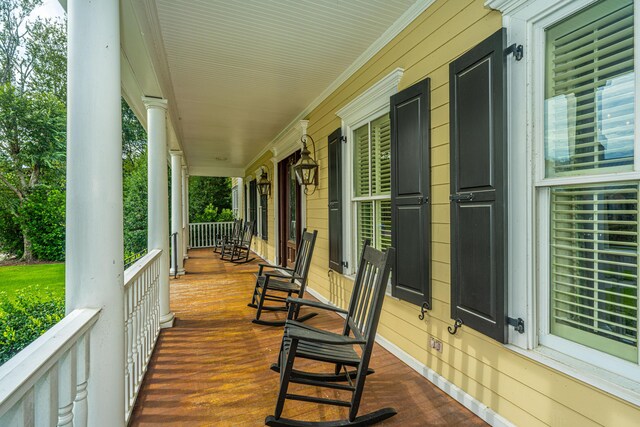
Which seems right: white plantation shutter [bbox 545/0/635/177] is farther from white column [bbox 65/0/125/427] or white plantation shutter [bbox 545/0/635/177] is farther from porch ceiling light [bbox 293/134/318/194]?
porch ceiling light [bbox 293/134/318/194]

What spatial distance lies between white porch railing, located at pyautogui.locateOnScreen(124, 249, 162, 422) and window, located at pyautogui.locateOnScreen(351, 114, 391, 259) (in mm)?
2055

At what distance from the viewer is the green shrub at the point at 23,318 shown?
42.4 inches

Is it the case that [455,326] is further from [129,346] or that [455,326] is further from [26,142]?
[26,142]

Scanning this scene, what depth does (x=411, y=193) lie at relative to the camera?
260 centimetres

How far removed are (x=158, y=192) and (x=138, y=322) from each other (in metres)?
1.57

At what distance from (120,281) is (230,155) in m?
8.13

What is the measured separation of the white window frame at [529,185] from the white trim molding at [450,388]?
0.47 meters

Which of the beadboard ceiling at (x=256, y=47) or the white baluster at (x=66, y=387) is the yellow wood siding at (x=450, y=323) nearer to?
the beadboard ceiling at (x=256, y=47)

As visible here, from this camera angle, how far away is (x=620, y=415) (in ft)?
4.43

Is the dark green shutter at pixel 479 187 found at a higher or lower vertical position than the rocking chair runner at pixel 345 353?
higher

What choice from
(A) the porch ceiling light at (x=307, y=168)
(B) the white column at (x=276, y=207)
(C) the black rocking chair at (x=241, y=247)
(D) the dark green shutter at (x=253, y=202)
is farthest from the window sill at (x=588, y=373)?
(D) the dark green shutter at (x=253, y=202)

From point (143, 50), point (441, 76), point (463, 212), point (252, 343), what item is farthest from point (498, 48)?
point (252, 343)

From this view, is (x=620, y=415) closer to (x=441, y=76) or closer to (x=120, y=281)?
(x=441, y=76)

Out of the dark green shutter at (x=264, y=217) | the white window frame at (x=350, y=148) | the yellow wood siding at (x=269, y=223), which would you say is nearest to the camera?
the white window frame at (x=350, y=148)
